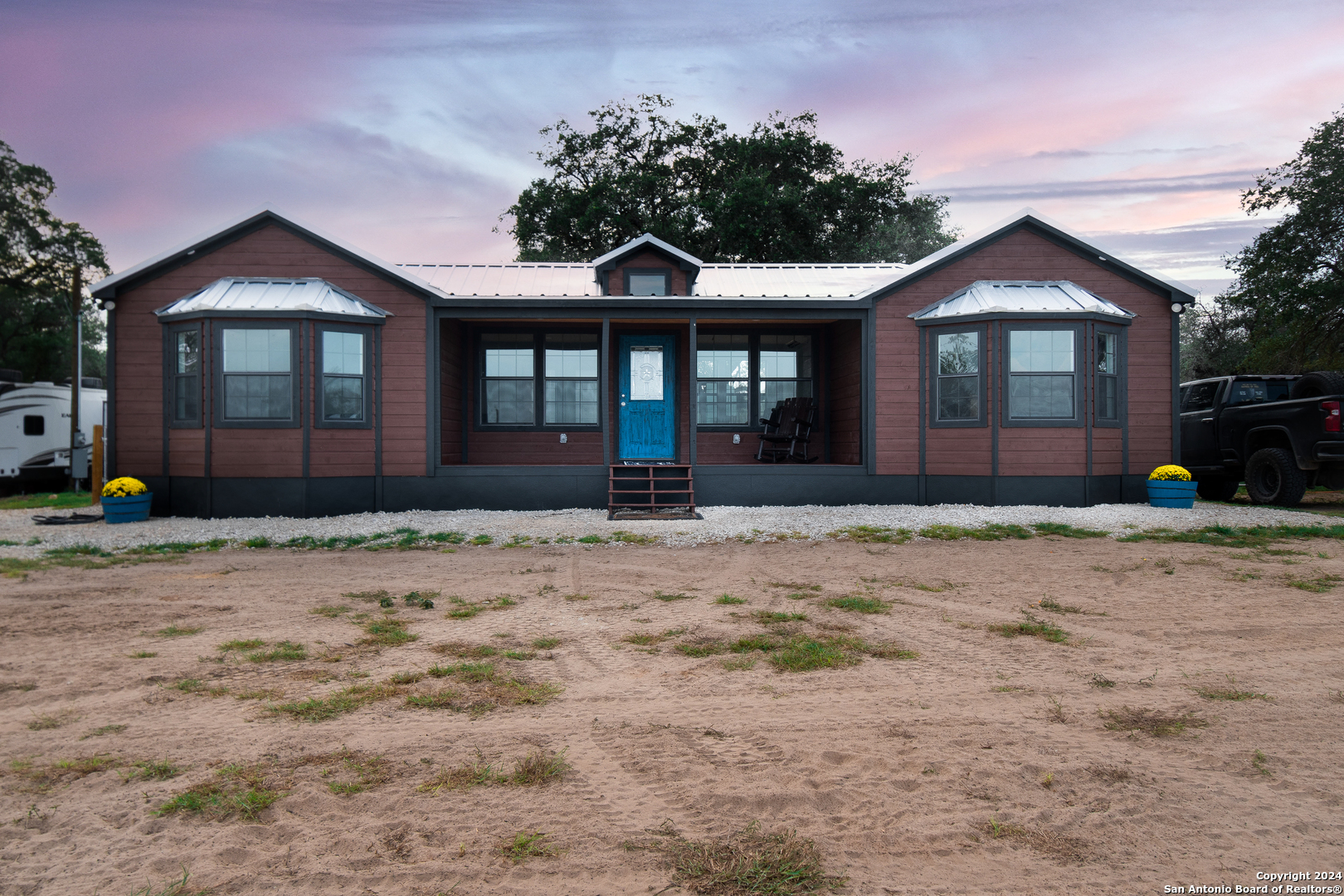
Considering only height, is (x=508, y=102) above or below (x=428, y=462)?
above

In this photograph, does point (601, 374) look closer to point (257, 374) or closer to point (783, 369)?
point (783, 369)

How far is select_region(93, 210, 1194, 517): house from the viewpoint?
34.9 feet

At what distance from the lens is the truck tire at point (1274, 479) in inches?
435

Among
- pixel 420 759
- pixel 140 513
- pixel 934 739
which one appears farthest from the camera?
pixel 140 513

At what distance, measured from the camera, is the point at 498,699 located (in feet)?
11.1

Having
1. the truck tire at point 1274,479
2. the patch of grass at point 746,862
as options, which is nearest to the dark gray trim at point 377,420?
the patch of grass at point 746,862

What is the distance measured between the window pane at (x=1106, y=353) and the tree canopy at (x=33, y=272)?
3277cm

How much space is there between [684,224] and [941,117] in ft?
38.4

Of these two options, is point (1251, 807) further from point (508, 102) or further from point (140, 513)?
point (508, 102)

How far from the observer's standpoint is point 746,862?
2.04m

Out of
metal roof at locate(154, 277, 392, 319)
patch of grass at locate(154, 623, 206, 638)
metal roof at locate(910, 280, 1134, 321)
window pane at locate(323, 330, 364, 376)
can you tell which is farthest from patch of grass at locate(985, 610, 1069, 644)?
metal roof at locate(154, 277, 392, 319)

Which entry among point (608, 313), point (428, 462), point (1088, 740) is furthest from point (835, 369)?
point (1088, 740)

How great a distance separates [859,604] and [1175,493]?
827 centimetres

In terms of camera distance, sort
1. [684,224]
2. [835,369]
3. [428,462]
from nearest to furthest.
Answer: [428,462] → [835,369] → [684,224]
